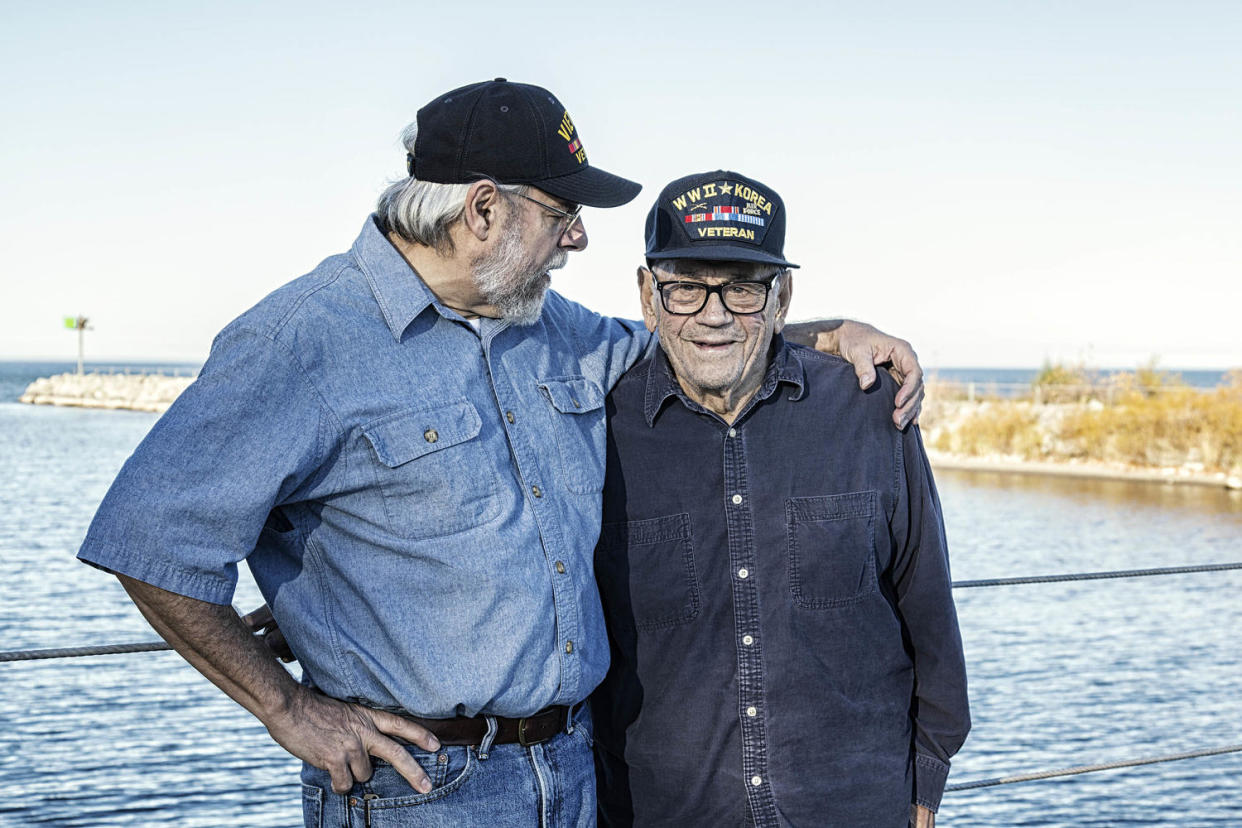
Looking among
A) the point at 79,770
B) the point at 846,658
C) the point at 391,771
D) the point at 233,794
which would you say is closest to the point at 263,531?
the point at 391,771

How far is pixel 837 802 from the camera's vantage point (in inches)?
85.7

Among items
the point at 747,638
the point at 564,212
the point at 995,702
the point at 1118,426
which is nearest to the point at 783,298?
the point at 564,212

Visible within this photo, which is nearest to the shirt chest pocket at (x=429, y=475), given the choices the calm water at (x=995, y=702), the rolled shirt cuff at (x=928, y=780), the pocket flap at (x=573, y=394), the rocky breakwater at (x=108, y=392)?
the pocket flap at (x=573, y=394)

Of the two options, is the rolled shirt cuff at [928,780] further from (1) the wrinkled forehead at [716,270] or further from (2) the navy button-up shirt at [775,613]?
(1) the wrinkled forehead at [716,270]

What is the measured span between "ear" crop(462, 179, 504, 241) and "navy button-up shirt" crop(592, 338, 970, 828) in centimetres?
51

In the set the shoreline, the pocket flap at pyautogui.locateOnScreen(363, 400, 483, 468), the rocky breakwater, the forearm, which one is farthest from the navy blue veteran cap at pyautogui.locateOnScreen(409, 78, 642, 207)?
the rocky breakwater

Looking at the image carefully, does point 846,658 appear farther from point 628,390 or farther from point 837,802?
point 628,390

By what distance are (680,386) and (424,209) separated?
24.5 inches

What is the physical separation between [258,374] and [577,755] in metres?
0.83

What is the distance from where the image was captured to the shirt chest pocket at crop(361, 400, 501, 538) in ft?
6.05

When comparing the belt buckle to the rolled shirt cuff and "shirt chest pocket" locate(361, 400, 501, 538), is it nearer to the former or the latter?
"shirt chest pocket" locate(361, 400, 501, 538)

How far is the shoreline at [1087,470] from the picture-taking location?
26.2m

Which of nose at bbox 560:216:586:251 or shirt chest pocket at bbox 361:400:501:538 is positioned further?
nose at bbox 560:216:586:251

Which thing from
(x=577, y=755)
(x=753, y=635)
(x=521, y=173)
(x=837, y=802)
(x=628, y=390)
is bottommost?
(x=837, y=802)
